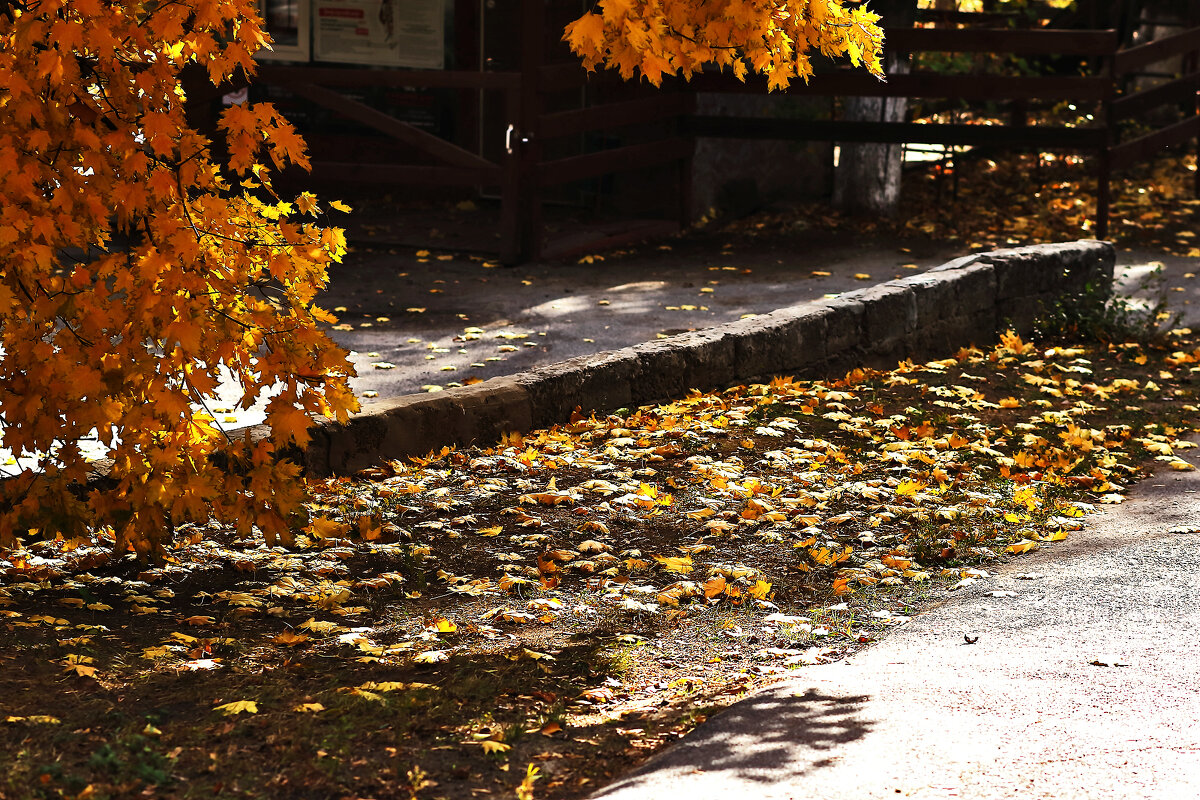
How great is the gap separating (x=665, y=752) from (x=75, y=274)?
2362 millimetres

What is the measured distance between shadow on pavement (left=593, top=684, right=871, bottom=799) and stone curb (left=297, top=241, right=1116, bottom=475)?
8.99 ft

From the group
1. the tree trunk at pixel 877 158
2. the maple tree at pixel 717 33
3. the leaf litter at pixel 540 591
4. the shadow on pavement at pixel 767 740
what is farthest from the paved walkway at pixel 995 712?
the tree trunk at pixel 877 158

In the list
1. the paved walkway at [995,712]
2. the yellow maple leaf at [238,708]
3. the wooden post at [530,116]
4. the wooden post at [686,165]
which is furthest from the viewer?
the wooden post at [686,165]

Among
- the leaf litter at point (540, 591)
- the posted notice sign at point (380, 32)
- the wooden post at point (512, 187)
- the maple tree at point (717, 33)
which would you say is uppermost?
the posted notice sign at point (380, 32)

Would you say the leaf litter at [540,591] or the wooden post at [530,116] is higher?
the wooden post at [530,116]

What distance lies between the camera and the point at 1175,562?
506 cm

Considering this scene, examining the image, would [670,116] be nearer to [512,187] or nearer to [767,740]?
[512,187]

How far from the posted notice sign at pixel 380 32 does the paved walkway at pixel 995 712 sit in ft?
34.6

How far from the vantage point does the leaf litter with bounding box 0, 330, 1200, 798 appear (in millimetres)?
3424

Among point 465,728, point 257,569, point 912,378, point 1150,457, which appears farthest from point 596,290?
point 465,728

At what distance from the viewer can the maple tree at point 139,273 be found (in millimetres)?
4117

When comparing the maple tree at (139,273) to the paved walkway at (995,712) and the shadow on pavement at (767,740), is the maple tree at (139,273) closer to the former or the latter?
the shadow on pavement at (767,740)

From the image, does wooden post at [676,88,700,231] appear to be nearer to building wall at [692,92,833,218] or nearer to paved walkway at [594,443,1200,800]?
building wall at [692,92,833,218]

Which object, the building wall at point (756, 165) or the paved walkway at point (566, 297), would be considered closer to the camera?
the paved walkway at point (566, 297)
